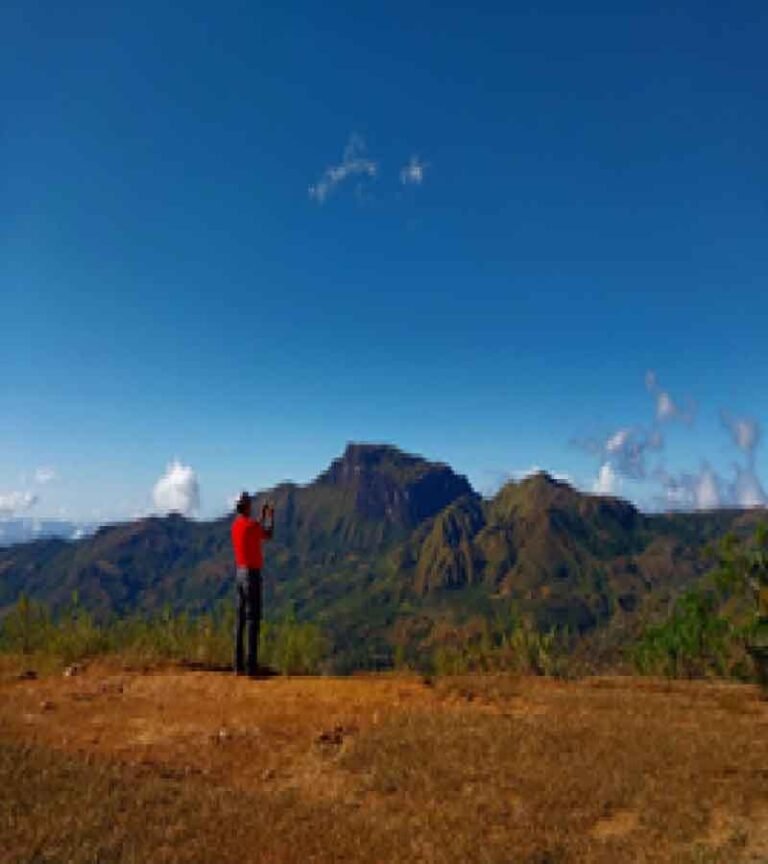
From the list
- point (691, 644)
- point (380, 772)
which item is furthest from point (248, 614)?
point (691, 644)

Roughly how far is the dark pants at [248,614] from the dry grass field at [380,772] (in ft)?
3.69

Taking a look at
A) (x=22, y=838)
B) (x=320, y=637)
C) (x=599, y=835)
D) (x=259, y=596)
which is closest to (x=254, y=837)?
(x=22, y=838)

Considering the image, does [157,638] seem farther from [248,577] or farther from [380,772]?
[380,772]

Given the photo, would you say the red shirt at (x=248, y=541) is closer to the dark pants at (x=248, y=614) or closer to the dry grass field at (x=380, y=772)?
the dark pants at (x=248, y=614)

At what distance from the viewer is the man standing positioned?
616 inches

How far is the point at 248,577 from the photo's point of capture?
16.0 meters

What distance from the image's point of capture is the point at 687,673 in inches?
643

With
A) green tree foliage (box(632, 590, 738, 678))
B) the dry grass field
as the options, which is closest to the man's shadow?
the dry grass field

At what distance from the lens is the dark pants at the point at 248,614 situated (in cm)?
1557

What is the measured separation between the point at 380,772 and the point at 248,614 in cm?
703

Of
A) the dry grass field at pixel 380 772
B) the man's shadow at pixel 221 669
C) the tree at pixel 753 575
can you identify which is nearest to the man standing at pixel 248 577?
the man's shadow at pixel 221 669

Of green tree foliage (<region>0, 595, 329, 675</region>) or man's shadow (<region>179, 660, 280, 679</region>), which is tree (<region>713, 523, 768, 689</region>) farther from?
man's shadow (<region>179, 660, 280, 679</region>)

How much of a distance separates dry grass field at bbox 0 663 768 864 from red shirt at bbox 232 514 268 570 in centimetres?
259

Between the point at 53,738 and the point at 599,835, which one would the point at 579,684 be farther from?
the point at 53,738
